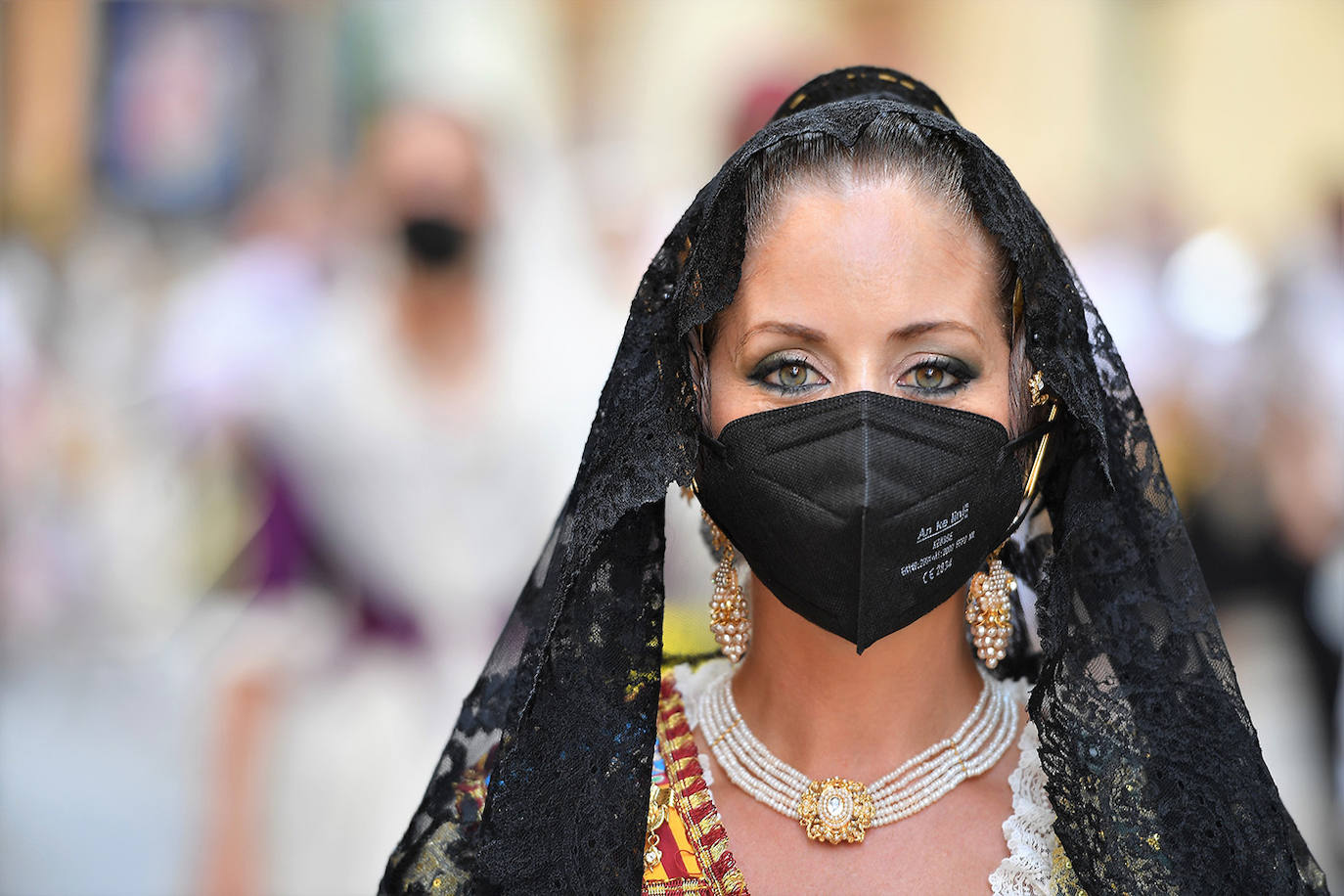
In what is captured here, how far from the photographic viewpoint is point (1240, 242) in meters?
4.91

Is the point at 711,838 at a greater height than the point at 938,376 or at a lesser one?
lesser

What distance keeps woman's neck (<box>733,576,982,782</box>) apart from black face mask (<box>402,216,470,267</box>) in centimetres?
276

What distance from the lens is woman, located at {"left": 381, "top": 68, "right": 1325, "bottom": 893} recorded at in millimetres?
1865

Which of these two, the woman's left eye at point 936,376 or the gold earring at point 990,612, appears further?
the gold earring at point 990,612

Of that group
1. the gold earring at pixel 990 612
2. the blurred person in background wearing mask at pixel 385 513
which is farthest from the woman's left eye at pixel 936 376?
the blurred person in background wearing mask at pixel 385 513

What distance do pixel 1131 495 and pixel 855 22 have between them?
330 centimetres

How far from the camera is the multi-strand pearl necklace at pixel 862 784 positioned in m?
2.00

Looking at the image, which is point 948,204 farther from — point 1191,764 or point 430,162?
point 430,162

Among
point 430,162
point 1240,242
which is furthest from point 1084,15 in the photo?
point 430,162

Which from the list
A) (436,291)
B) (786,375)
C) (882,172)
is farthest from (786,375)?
(436,291)

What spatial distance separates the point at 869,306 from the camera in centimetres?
188

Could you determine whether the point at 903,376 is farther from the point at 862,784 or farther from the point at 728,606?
the point at 862,784

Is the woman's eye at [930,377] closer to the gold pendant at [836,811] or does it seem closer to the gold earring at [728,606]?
the gold earring at [728,606]

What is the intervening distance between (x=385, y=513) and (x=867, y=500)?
2.69 m
